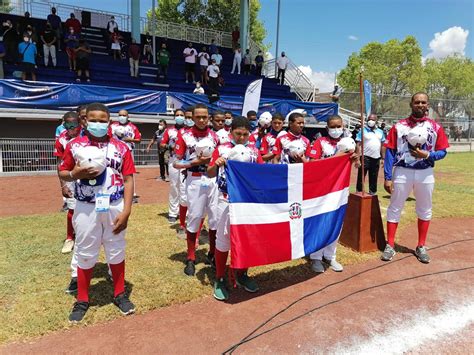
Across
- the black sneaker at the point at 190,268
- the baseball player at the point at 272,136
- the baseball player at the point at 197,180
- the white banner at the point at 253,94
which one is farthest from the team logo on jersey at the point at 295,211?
the white banner at the point at 253,94

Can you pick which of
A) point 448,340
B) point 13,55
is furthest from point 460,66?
point 448,340

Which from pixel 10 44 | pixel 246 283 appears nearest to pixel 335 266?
pixel 246 283

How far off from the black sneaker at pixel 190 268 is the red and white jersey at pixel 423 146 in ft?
10.5

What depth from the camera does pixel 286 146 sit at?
513 centimetres

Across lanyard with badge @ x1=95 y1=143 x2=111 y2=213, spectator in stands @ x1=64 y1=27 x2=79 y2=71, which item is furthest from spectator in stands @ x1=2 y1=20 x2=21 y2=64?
lanyard with badge @ x1=95 y1=143 x2=111 y2=213

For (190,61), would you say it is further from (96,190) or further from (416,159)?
(96,190)

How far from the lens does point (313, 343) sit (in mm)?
3229

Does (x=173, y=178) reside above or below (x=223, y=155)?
below

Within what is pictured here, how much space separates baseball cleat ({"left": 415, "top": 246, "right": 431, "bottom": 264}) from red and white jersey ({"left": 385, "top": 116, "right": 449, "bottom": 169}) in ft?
3.98

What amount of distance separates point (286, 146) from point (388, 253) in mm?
2151

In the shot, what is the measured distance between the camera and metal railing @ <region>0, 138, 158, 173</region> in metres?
12.0

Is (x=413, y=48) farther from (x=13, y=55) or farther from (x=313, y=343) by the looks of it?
(x=313, y=343)

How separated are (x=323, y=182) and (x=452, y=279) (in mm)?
2001

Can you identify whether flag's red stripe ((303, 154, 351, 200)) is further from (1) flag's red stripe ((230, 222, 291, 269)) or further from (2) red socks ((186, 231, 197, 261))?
(2) red socks ((186, 231, 197, 261))
